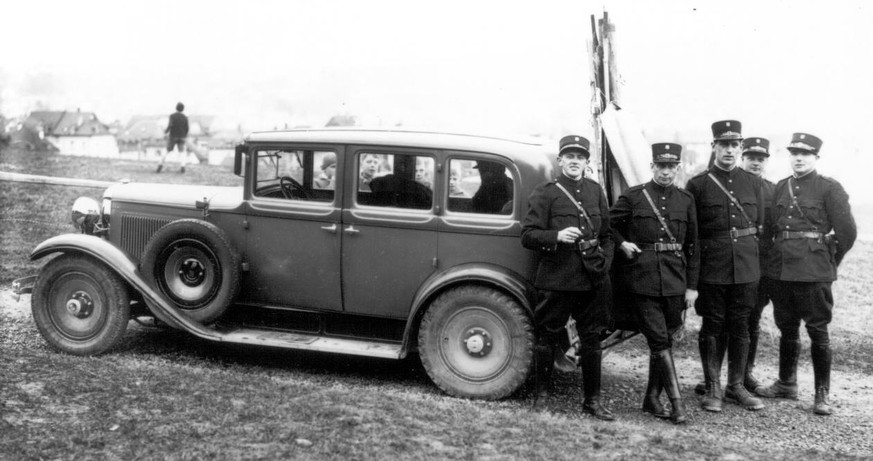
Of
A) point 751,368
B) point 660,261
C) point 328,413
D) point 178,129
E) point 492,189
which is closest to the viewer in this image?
point 328,413

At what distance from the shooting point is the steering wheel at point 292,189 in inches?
237

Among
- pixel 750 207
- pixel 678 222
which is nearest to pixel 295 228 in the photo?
pixel 678 222

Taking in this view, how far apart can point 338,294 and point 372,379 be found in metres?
A: 0.72

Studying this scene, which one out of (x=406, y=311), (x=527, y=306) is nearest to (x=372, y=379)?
(x=406, y=311)

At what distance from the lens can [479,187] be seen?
5547 millimetres

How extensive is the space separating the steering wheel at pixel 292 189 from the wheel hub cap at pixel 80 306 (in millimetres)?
1800

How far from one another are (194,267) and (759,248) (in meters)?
4.43

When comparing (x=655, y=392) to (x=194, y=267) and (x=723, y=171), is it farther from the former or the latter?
(x=194, y=267)

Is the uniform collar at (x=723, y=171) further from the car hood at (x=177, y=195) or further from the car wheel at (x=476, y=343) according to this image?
the car hood at (x=177, y=195)

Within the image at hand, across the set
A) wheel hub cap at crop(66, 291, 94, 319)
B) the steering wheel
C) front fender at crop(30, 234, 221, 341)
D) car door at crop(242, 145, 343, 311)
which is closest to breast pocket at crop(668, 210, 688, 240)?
car door at crop(242, 145, 343, 311)

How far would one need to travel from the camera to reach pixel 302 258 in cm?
586

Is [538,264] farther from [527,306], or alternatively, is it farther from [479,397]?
[479,397]

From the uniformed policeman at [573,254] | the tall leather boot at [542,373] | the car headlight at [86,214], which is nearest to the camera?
the uniformed policeman at [573,254]

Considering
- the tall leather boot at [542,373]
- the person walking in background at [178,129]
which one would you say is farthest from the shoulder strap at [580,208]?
the person walking in background at [178,129]
